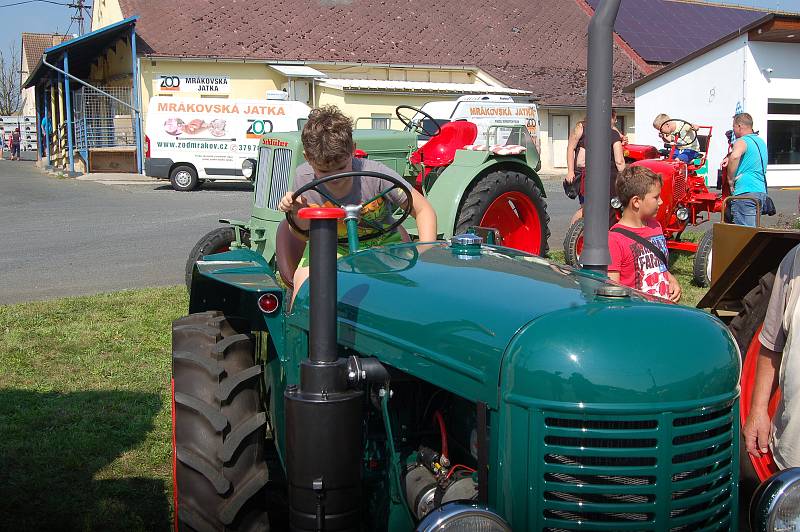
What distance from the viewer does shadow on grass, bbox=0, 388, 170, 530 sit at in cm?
382

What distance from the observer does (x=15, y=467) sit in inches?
171

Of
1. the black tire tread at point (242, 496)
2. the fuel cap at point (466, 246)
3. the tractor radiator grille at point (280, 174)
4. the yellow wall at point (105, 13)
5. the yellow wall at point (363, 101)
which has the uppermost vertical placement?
the yellow wall at point (105, 13)

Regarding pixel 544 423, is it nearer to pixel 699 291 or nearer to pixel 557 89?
pixel 699 291

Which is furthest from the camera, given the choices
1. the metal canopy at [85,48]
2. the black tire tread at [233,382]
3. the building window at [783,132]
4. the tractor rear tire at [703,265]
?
the metal canopy at [85,48]

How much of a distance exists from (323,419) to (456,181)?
6463mm

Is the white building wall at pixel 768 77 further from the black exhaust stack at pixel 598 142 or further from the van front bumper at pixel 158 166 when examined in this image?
the black exhaust stack at pixel 598 142

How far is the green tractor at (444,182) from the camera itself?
26.4 ft

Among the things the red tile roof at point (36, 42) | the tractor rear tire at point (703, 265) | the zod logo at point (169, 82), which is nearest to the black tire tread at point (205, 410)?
the tractor rear tire at point (703, 265)

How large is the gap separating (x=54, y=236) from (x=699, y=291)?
357 inches

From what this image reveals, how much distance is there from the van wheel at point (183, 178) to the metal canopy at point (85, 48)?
6104mm

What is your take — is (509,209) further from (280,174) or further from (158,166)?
(158,166)

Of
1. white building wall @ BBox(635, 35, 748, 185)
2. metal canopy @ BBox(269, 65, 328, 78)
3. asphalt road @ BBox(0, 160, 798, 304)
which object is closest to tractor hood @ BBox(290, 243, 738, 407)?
asphalt road @ BBox(0, 160, 798, 304)

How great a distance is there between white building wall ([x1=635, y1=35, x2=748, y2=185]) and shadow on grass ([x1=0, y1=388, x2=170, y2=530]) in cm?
2188

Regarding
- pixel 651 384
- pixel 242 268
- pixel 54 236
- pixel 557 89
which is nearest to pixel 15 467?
pixel 242 268
